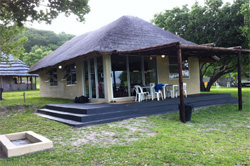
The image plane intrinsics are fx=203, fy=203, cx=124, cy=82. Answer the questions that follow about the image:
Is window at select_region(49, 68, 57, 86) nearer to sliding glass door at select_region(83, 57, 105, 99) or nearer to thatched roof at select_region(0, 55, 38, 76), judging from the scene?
sliding glass door at select_region(83, 57, 105, 99)

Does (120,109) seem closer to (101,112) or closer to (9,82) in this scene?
(101,112)

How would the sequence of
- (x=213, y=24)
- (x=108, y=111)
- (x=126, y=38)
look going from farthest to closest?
(x=213, y=24)
(x=126, y=38)
(x=108, y=111)

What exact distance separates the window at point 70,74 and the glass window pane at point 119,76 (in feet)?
11.3

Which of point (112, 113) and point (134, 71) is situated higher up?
point (134, 71)

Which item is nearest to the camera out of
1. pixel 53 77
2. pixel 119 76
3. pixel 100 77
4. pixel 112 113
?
pixel 112 113

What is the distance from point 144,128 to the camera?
5.79 meters

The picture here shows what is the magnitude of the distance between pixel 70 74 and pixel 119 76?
13.7ft

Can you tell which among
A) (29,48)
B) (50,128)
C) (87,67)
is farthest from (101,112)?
(29,48)

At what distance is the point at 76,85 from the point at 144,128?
680 centimetres

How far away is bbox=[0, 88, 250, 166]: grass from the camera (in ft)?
11.4

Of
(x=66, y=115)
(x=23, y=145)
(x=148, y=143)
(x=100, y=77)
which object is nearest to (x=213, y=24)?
(x=100, y=77)

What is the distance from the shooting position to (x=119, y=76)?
9.37 metres

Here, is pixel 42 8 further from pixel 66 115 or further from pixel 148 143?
pixel 148 143

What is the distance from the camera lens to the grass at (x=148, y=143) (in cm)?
347
